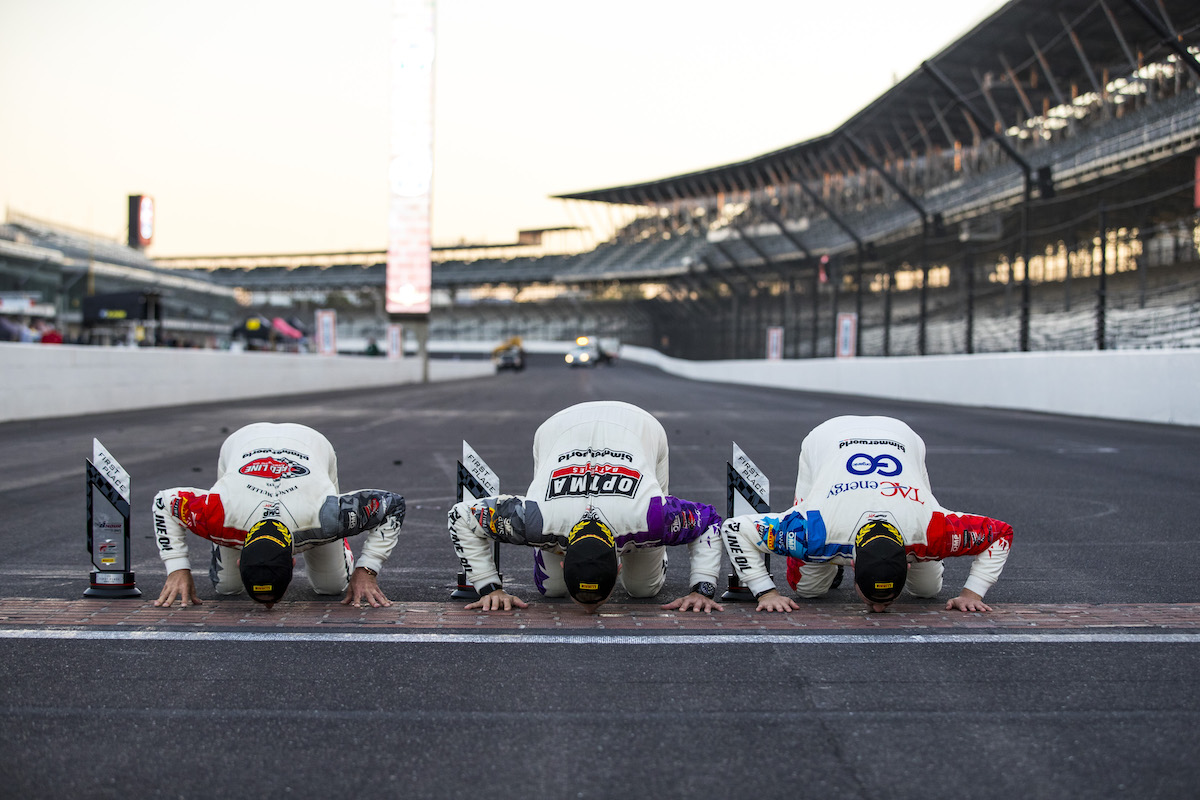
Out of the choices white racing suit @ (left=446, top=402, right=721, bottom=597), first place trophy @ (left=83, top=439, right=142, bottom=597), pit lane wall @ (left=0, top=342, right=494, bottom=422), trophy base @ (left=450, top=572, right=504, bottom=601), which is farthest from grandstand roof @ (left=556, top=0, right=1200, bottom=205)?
first place trophy @ (left=83, top=439, right=142, bottom=597)

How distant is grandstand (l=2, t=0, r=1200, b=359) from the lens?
2538cm

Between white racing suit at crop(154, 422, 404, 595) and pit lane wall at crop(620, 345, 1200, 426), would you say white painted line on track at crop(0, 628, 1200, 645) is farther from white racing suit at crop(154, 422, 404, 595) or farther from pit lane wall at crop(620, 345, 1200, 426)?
pit lane wall at crop(620, 345, 1200, 426)

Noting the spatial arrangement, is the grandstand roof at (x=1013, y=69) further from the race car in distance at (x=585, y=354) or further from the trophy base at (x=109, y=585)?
the race car in distance at (x=585, y=354)

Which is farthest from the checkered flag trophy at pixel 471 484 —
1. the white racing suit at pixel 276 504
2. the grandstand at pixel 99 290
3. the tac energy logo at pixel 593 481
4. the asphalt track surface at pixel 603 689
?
the grandstand at pixel 99 290

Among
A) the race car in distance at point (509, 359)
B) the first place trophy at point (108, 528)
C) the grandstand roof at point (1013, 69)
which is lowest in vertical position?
the first place trophy at point (108, 528)

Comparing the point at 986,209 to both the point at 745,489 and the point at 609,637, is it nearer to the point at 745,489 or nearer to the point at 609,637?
the point at 745,489

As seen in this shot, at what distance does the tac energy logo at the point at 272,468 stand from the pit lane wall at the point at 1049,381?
14666mm

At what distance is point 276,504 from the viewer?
4645 mm

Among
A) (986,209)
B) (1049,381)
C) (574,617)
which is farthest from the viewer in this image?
(986,209)

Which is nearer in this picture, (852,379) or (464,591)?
(464,591)

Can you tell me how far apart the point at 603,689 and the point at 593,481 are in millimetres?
1121

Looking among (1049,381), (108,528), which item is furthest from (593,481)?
(1049,381)

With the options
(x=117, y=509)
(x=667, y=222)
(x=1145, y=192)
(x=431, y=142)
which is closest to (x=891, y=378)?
(x=1145, y=192)

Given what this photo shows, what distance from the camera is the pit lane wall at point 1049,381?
16.1 meters
